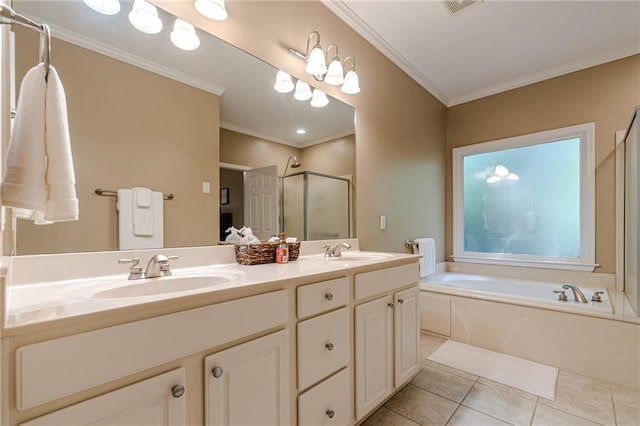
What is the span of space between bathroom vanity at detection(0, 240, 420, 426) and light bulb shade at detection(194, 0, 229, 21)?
112cm

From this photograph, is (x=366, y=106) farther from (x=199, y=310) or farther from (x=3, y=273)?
(x=3, y=273)

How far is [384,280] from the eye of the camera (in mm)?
1497

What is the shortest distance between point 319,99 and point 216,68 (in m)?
0.75

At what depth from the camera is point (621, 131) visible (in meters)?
2.44

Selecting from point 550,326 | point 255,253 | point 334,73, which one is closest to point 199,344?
point 255,253

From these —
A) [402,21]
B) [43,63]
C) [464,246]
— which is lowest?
[464,246]

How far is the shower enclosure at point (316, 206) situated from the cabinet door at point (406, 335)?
0.63m

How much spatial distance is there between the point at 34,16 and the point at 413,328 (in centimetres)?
219

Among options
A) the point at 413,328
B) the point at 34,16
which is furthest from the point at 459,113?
the point at 34,16

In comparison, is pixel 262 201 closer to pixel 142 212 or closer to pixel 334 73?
pixel 142 212

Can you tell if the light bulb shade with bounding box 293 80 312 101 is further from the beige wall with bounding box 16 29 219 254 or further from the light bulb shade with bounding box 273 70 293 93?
the beige wall with bounding box 16 29 219 254

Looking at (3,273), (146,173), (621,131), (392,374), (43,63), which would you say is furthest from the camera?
(621,131)

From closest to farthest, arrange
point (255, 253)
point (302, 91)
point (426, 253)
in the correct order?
point (255, 253) → point (302, 91) → point (426, 253)

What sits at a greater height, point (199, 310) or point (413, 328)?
point (199, 310)
